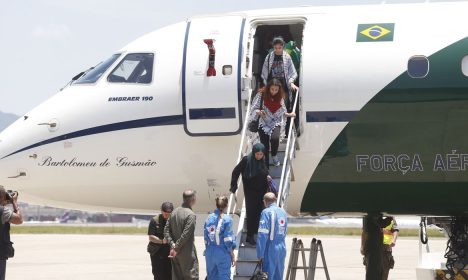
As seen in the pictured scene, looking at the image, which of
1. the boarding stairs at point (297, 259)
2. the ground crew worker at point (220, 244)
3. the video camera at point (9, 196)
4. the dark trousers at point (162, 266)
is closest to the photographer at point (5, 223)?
the video camera at point (9, 196)

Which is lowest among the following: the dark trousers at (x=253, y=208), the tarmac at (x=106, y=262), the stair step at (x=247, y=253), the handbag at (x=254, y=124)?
the tarmac at (x=106, y=262)

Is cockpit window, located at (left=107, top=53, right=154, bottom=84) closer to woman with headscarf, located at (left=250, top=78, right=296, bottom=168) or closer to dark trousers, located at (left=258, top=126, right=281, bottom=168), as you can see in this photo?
woman with headscarf, located at (left=250, top=78, right=296, bottom=168)

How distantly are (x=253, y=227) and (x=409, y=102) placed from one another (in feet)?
11.6

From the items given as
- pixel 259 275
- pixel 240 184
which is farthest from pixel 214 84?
pixel 259 275

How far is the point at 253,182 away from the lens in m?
16.0

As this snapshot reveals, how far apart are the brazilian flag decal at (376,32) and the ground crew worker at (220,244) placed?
402cm

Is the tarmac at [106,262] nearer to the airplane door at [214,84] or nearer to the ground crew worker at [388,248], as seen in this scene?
the ground crew worker at [388,248]

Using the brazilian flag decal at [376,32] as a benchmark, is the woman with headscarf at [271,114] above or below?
below

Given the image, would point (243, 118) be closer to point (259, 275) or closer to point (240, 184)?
point (240, 184)

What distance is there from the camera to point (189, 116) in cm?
1728

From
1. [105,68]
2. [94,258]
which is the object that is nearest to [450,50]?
[105,68]

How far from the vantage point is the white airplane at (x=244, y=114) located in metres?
16.6

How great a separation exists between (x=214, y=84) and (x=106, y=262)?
2077 centimetres

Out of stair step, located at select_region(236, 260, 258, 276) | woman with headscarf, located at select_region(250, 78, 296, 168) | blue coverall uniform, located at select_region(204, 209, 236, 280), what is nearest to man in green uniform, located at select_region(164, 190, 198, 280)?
blue coverall uniform, located at select_region(204, 209, 236, 280)
